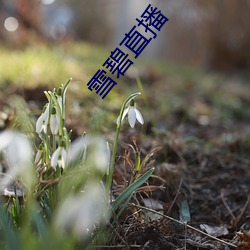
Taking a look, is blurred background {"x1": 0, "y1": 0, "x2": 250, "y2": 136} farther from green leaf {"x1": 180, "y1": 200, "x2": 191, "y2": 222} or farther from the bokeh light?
green leaf {"x1": 180, "y1": 200, "x2": 191, "y2": 222}

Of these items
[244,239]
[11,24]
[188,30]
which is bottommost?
[11,24]

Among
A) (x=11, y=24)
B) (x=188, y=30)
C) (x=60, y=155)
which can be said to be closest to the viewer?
(x=60, y=155)

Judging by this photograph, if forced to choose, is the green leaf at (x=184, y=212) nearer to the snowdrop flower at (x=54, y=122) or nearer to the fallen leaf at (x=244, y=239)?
the fallen leaf at (x=244, y=239)

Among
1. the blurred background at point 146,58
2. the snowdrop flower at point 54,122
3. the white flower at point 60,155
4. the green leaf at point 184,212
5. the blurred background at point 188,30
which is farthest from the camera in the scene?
the blurred background at point 188,30

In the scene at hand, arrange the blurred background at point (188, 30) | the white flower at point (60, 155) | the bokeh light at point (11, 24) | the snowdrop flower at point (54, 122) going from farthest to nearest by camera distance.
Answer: the blurred background at point (188, 30) < the bokeh light at point (11, 24) < the snowdrop flower at point (54, 122) < the white flower at point (60, 155)

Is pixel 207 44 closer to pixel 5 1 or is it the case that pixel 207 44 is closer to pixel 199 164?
pixel 5 1

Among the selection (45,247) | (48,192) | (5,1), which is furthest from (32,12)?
(45,247)

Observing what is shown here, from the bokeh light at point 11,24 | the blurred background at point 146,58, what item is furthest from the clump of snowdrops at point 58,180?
the bokeh light at point 11,24

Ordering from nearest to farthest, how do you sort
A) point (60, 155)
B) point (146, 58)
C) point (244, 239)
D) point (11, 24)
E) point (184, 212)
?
1. point (60, 155)
2. point (244, 239)
3. point (184, 212)
4. point (11, 24)
5. point (146, 58)

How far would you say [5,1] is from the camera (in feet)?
27.5

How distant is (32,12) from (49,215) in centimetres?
582

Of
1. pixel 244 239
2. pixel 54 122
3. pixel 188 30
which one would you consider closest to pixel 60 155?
pixel 54 122

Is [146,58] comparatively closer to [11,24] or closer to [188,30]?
[188,30]

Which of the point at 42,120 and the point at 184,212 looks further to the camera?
the point at 184,212
